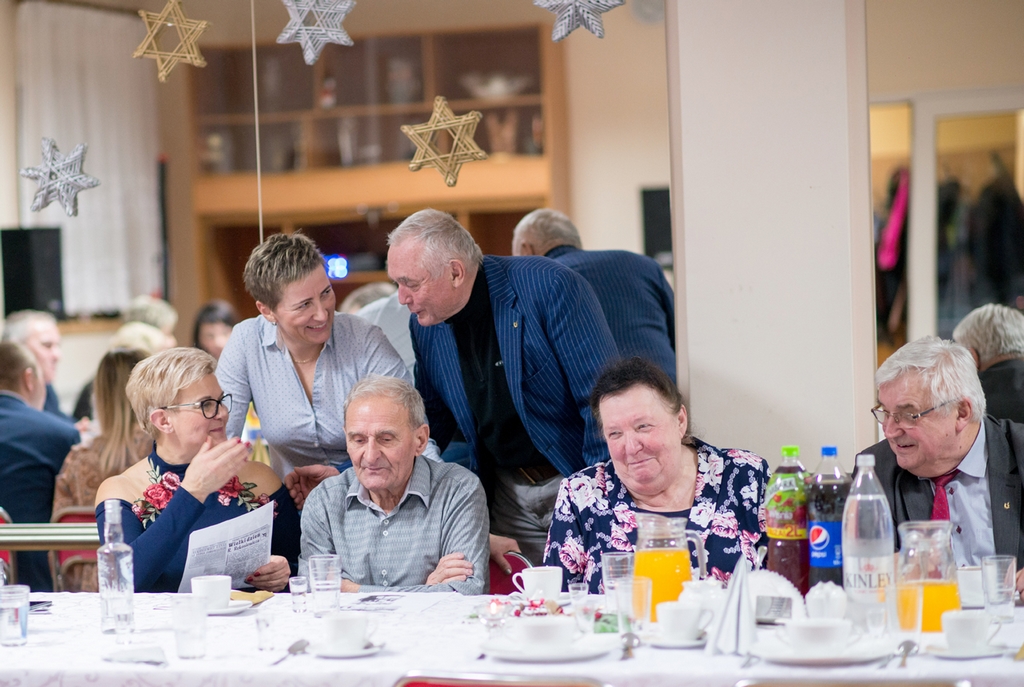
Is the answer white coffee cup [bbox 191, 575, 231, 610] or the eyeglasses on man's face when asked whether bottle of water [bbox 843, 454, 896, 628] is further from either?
white coffee cup [bbox 191, 575, 231, 610]

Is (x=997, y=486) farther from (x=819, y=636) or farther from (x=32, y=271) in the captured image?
(x=32, y=271)

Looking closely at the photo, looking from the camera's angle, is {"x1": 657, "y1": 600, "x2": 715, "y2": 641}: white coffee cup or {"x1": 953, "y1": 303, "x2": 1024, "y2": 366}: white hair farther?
{"x1": 953, "y1": 303, "x2": 1024, "y2": 366}: white hair

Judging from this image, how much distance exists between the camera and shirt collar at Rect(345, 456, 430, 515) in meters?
2.77

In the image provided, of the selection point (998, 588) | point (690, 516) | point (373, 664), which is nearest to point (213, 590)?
point (373, 664)

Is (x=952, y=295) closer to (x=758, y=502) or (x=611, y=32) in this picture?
(x=611, y=32)

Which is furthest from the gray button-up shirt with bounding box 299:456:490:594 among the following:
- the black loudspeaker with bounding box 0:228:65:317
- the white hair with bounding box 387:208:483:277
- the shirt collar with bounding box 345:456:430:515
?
the black loudspeaker with bounding box 0:228:65:317

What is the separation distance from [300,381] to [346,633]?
1432 mm

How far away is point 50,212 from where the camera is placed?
247 inches

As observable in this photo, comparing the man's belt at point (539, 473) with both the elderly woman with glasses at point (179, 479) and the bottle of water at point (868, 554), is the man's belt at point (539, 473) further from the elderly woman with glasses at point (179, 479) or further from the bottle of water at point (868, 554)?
the bottle of water at point (868, 554)

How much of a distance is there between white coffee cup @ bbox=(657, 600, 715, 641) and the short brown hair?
61.9 inches

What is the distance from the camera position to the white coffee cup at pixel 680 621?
6.25 feet

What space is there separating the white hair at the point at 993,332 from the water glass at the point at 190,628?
2687 millimetres

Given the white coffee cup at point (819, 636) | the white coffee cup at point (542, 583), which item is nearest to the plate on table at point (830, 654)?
the white coffee cup at point (819, 636)

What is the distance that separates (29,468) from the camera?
166 inches
